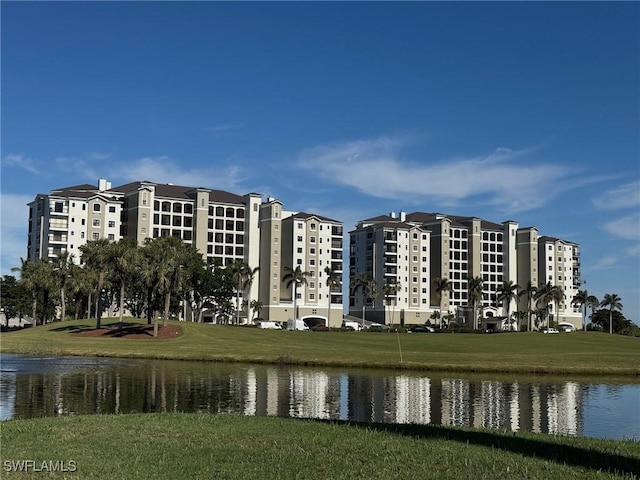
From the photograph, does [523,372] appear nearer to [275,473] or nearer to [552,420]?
[552,420]

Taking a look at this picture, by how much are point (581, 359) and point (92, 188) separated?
142148 millimetres

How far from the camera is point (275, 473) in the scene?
1579 cm

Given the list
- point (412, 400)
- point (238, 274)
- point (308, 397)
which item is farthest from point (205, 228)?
point (412, 400)

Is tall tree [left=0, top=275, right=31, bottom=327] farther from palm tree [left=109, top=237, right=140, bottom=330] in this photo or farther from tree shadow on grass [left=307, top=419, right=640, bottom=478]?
tree shadow on grass [left=307, top=419, right=640, bottom=478]

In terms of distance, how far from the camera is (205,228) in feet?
611

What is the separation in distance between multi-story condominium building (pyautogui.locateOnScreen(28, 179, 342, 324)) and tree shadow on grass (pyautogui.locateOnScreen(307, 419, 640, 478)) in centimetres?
15534

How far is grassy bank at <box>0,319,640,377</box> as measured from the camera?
7062 centimetres

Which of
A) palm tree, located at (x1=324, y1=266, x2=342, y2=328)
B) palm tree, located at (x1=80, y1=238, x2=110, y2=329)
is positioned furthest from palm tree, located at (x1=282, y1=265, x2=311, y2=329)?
palm tree, located at (x1=80, y1=238, x2=110, y2=329)

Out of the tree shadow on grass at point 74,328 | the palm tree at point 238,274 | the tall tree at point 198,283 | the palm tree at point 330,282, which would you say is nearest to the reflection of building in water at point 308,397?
the tree shadow on grass at point 74,328

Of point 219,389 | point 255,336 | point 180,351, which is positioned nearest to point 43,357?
point 180,351

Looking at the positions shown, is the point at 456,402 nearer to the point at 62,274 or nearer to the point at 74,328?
the point at 74,328

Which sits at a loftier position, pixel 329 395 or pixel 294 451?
pixel 294 451

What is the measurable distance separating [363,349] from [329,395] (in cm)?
4616

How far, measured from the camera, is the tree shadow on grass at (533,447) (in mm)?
17341
